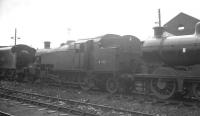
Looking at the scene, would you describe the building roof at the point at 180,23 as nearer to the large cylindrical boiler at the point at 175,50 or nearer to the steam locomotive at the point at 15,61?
the steam locomotive at the point at 15,61

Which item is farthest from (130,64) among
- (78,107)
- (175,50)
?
(78,107)

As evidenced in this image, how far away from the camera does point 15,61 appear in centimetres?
2188

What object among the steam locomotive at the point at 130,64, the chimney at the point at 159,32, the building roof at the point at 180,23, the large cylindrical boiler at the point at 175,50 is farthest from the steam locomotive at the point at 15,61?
the building roof at the point at 180,23

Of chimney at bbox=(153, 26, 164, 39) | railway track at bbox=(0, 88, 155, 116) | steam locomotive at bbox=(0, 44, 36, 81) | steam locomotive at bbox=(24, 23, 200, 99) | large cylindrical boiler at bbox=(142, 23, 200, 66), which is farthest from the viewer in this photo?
steam locomotive at bbox=(0, 44, 36, 81)

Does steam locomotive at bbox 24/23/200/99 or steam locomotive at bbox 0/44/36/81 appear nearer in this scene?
steam locomotive at bbox 24/23/200/99

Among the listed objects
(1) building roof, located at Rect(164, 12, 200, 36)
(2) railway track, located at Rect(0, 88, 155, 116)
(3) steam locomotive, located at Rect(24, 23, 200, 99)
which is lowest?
(2) railway track, located at Rect(0, 88, 155, 116)

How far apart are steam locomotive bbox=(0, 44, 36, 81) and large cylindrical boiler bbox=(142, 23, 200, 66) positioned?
13430mm

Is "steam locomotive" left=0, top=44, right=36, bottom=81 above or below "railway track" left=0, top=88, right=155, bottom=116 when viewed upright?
above

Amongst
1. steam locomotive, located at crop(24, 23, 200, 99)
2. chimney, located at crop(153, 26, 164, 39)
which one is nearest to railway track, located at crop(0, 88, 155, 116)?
steam locomotive, located at crop(24, 23, 200, 99)

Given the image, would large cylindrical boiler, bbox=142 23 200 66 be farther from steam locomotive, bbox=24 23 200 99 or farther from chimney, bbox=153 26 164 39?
chimney, bbox=153 26 164 39

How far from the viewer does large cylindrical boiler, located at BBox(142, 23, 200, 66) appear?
970 cm

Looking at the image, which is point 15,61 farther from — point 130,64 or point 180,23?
point 180,23

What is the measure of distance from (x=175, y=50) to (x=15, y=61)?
1592 centimetres

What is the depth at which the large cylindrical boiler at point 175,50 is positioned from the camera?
9.70m
